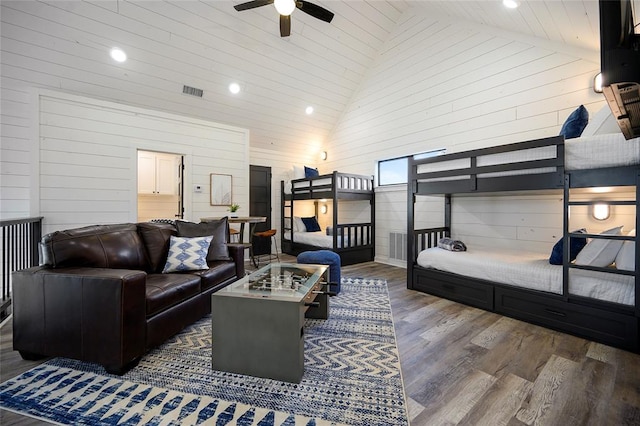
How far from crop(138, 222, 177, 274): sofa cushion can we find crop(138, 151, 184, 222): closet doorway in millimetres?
3002

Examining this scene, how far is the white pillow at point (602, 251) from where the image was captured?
2.21 meters

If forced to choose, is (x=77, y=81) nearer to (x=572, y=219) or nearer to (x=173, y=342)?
(x=173, y=342)

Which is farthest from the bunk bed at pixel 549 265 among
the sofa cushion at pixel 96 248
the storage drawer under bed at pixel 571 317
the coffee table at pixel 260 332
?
the sofa cushion at pixel 96 248

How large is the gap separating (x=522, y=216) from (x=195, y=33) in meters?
5.07

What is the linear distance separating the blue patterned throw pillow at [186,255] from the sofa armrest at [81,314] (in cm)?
80

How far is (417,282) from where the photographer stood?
3.56 m

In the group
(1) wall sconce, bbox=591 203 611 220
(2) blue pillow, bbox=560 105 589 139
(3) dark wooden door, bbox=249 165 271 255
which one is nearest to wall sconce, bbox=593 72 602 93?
(2) blue pillow, bbox=560 105 589 139

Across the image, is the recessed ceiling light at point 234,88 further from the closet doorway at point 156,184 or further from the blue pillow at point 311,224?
the blue pillow at point 311,224

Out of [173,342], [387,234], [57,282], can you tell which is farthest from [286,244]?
[57,282]

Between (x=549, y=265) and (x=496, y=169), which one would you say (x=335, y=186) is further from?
(x=549, y=265)

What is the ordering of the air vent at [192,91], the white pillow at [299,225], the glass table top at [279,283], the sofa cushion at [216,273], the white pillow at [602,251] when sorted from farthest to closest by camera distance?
the white pillow at [299,225] → the air vent at [192,91] → the sofa cushion at [216,273] → the white pillow at [602,251] → the glass table top at [279,283]

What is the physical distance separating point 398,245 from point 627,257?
120 inches

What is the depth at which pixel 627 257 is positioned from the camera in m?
2.13

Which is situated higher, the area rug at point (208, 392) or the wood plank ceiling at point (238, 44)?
the wood plank ceiling at point (238, 44)
